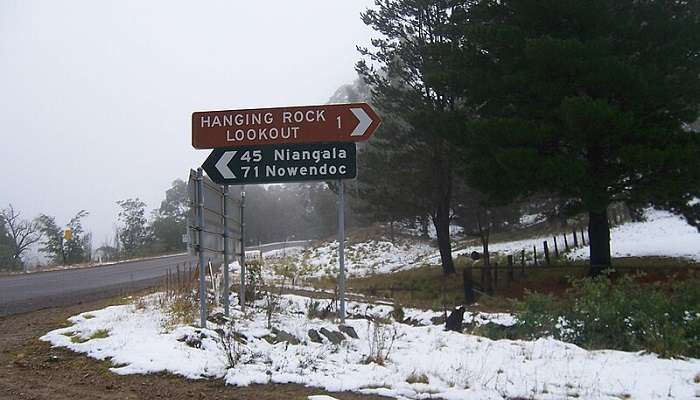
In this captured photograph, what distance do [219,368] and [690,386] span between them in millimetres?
4367

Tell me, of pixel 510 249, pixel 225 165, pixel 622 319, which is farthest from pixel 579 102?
pixel 510 249

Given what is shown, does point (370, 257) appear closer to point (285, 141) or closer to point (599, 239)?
point (599, 239)

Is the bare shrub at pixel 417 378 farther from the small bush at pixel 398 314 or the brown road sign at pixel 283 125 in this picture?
the small bush at pixel 398 314

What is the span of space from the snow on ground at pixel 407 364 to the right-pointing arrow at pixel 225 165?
6.71ft

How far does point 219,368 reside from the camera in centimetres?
579

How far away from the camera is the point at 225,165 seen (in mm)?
8516

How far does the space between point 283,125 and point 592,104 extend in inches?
329

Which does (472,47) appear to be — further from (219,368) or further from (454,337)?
(219,368)

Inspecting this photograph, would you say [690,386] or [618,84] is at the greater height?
[618,84]

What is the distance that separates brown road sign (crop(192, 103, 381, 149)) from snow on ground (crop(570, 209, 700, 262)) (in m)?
15.0

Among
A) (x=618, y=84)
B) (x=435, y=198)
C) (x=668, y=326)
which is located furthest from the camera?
(x=435, y=198)

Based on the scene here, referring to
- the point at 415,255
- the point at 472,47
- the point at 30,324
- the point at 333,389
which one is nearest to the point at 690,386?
the point at 333,389

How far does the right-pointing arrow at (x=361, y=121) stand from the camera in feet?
27.2

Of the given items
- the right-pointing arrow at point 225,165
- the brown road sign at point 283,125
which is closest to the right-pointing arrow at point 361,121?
the brown road sign at point 283,125
